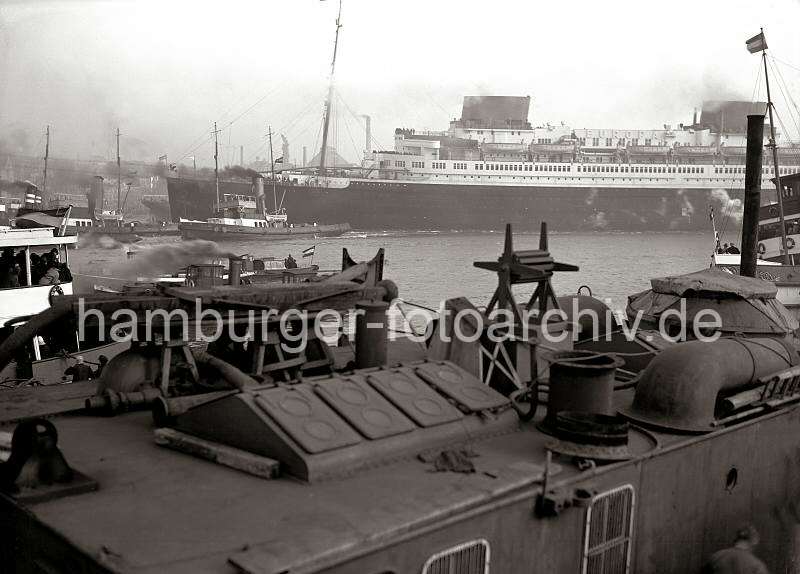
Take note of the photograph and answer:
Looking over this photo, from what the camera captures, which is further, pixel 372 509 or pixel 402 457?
pixel 402 457

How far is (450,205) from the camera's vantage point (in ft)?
323

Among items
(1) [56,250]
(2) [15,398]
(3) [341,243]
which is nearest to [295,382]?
(2) [15,398]

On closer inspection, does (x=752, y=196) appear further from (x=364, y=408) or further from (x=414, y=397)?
(x=364, y=408)

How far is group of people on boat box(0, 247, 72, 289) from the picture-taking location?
23.3m

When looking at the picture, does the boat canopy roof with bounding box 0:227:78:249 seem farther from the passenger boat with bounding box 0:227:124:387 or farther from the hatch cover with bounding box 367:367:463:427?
the hatch cover with bounding box 367:367:463:427

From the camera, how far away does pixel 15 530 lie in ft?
20.2

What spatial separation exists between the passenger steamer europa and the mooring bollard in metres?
88.8

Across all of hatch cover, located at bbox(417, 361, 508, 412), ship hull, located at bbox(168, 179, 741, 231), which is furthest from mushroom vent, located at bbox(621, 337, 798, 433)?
ship hull, located at bbox(168, 179, 741, 231)

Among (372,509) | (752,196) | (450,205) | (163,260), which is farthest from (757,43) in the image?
(450,205)

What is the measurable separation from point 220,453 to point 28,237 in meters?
19.2

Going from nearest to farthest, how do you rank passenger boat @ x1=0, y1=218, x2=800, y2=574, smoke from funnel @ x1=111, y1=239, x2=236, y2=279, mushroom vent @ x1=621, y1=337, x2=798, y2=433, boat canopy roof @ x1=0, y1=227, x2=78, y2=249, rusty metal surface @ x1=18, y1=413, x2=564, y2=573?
rusty metal surface @ x1=18, y1=413, x2=564, y2=573 → passenger boat @ x1=0, y1=218, x2=800, y2=574 → mushroom vent @ x1=621, y1=337, x2=798, y2=433 → boat canopy roof @ x1=0, y1=227, x2=78, y2=249 → smoke from funnel @ x1=111, y1=239, x2=236, y2=279

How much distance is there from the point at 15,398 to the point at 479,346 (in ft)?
18.3

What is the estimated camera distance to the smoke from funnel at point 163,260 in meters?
58.5

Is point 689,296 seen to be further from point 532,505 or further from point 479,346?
point 532,505
